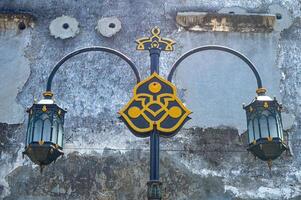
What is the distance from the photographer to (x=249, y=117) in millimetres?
4973

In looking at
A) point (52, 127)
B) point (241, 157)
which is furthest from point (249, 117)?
point (241, 157)

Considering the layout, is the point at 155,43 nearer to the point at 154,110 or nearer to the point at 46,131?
the point at 154,110

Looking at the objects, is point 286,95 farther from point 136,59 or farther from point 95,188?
point 95,188

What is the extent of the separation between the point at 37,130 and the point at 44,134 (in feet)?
0.24

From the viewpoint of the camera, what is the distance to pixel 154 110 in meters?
4.86

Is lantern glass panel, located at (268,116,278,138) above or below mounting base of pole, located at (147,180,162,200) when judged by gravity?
above

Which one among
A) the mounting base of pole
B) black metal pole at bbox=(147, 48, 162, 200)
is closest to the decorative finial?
black metal pole at bbox=(147, 48, 162, 200)

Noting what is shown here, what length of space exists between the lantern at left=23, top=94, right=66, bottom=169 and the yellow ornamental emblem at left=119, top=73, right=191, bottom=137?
590mm

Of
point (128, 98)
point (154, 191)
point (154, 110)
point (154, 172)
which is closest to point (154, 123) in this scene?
point (154, 110)

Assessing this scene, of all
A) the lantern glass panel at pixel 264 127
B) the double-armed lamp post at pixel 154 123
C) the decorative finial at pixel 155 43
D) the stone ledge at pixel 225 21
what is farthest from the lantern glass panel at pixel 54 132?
the stone ledge at pixel 225 21

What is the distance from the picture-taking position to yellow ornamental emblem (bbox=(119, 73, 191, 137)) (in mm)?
4770

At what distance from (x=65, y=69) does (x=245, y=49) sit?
3.30m

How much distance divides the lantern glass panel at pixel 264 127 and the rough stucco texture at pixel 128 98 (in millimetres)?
4141

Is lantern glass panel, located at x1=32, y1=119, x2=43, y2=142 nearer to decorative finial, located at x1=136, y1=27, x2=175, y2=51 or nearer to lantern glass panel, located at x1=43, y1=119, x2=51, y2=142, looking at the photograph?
lantern glass panel, located at x1=43, y1=119, x2=51, y2=142
